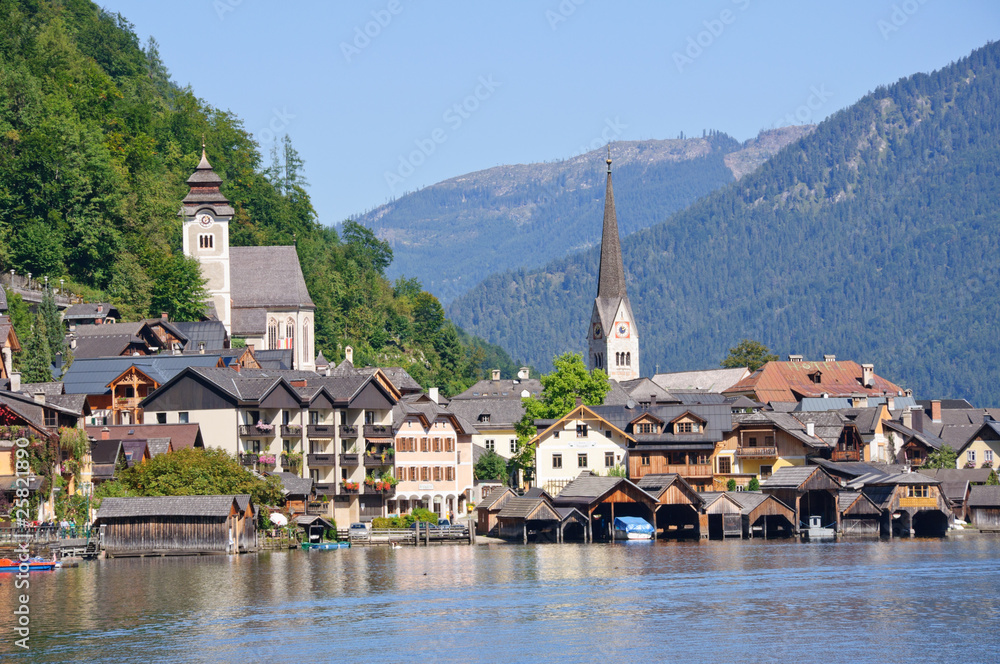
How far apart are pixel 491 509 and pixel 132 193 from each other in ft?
183

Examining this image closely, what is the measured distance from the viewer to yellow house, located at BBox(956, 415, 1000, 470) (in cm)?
12031

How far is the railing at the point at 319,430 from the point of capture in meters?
94.9

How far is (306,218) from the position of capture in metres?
184

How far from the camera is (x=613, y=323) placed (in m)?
181

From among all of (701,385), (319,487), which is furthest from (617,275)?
(319,487)

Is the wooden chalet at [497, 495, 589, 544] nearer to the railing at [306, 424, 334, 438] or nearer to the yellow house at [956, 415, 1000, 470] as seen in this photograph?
the railing at [306, 424, 334, 438]

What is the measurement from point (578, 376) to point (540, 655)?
224 feet

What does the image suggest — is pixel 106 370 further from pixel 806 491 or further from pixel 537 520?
pixel 806 491

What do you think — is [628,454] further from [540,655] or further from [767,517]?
[540,655]

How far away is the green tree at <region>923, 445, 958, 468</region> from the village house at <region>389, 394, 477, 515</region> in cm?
3795

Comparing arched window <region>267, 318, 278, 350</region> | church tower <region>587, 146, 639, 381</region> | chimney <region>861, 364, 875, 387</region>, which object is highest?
church tower <region>587, 146, 639, 381</region>

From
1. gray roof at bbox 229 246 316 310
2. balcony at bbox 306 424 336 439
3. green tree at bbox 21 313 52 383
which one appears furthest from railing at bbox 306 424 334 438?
gray roof at bbox 229 246 316 310

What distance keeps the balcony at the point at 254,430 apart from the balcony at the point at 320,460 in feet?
11.7

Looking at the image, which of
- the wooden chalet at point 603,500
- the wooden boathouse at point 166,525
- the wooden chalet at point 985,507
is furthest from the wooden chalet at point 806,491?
the wooden boathouse at point 166,525
